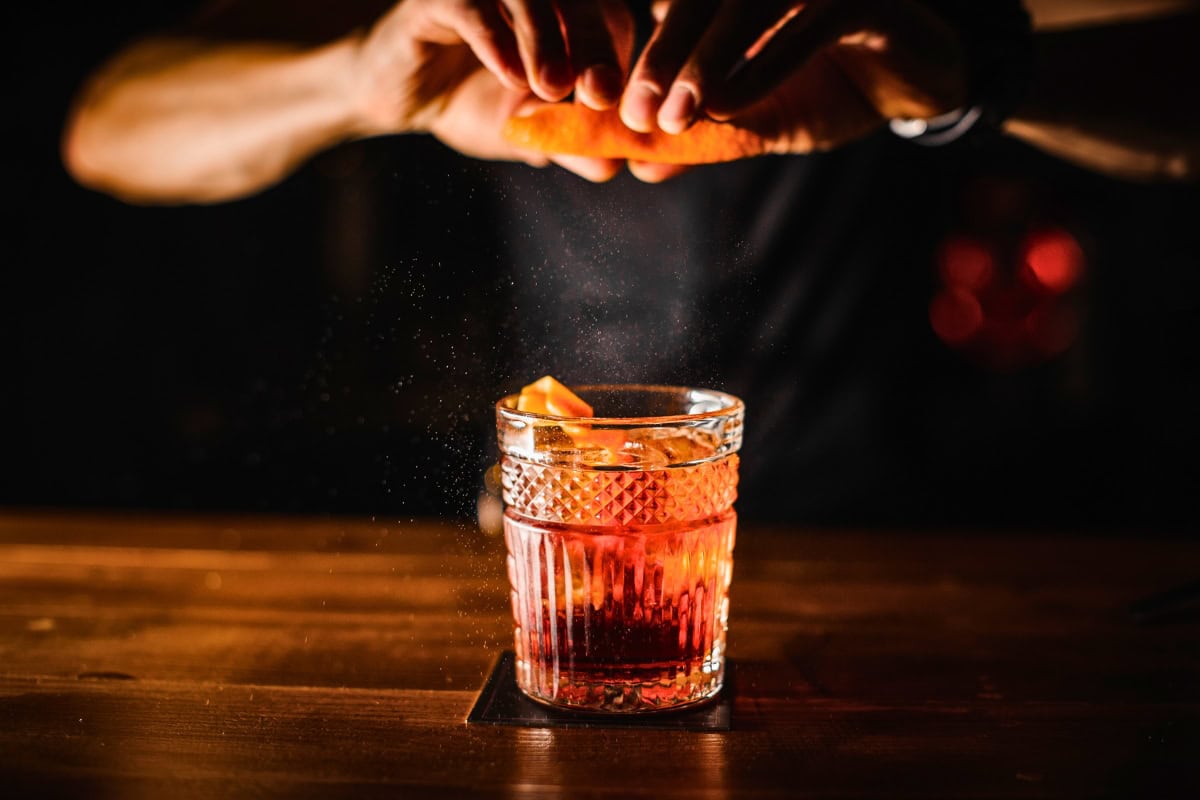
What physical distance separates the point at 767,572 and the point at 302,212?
4073mm

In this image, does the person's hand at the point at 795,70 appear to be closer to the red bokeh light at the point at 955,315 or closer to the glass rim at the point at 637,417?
the glass rim at the point at 637,417

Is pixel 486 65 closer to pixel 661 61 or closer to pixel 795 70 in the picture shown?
pixel 661 61

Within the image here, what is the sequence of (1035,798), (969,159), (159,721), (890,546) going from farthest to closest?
(969,159) → (890,546) → (159,721) → (1035,798)

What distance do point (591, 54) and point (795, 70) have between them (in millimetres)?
250

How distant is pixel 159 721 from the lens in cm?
90

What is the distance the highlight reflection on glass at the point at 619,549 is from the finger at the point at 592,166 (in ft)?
1.14

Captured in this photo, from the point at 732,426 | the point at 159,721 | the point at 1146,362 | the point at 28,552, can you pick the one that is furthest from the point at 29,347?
the point at 1146,362

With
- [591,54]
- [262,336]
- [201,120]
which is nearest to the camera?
[591,54]


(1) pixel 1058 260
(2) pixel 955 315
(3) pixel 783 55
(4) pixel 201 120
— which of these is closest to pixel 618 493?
(3) pixel 783 55

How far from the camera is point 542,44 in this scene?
3.30ft

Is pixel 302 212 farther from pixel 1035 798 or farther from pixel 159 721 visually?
pixel 1035 798

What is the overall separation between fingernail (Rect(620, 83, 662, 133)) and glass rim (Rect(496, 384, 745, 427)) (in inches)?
11.4

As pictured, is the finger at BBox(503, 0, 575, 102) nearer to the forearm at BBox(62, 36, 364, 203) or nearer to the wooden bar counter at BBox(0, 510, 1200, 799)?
the wooden bar counter at BBox(0, 510, 1200, 799)

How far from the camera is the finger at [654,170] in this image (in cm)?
116
